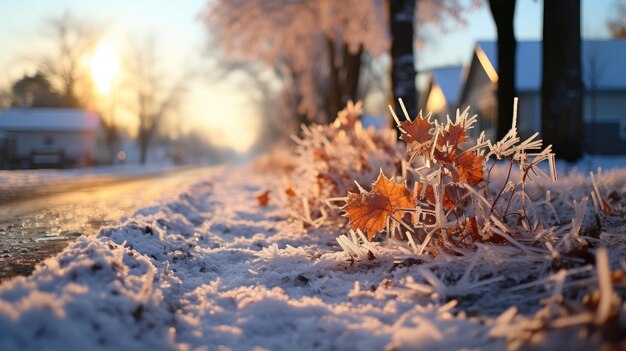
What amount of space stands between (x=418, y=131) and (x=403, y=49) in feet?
17.6

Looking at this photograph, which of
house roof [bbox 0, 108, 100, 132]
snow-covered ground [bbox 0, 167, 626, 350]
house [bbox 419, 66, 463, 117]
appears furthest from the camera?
house roof [bbox 0, 108, 100, 132]

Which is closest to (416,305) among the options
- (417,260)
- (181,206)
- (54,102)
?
(417,260)

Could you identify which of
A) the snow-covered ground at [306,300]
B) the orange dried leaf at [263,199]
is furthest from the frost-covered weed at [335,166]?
the snow-covered ground at [306,300]

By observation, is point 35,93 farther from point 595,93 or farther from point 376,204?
point 376,204

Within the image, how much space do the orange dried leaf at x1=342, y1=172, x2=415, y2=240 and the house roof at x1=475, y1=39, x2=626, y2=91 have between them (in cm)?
1868

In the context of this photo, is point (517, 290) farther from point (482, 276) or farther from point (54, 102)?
point (54, 102)

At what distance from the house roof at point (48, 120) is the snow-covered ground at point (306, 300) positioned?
149ft

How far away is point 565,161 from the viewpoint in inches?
268

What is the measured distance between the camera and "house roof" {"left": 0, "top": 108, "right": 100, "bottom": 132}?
138 feet

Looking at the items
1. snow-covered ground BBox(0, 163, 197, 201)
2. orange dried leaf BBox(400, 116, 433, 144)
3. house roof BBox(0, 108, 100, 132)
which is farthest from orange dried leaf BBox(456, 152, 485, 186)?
house roof BBox(0, 108, 100, 132)

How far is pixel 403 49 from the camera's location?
7.58 m

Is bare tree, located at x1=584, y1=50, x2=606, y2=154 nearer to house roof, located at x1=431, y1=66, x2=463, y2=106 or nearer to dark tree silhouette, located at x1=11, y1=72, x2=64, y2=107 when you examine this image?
house roof, located at x1=431, y1=66, x2=463, y2=106

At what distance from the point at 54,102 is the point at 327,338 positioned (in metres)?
63.4

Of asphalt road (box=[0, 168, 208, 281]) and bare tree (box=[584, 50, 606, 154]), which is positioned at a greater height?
bare tree (box=[584, 50, 606, 154])
